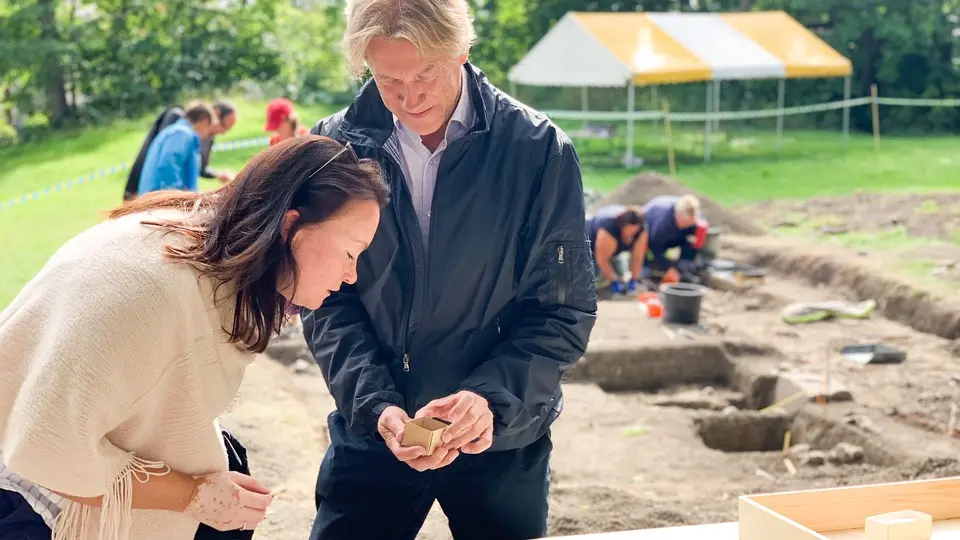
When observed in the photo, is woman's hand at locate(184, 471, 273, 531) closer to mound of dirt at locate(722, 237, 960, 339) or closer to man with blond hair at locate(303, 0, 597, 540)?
man with blond hair at locate(303, 0, 597, 540)

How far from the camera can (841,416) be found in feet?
20.5

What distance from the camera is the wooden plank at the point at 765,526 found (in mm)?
1879

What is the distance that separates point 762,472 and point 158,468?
4.39 metres

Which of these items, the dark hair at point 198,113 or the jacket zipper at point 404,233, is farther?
the dark hair at point 198,113

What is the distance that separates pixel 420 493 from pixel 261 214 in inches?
31.9

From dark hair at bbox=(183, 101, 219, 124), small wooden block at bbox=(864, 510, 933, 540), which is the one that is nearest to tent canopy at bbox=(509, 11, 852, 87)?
dark hair at bbox=(183, 101, 219, 124)

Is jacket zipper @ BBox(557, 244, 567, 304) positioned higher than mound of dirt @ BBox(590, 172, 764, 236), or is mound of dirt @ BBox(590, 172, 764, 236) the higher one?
jacket zipper @ BBox(557, 244, 567, 304)

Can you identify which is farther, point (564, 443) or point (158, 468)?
point (564, 443)

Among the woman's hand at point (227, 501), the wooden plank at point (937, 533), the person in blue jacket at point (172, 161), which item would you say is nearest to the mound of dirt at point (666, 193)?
the person in blue jacket at point (172, 161)

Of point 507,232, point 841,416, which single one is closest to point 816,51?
point 841,416

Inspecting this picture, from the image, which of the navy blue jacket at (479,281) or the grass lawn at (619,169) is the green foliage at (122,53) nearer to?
the grass lawn at (619,169)

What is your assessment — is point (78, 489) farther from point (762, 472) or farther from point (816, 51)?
point (816, 51)

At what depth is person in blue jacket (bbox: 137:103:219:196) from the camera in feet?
21.0

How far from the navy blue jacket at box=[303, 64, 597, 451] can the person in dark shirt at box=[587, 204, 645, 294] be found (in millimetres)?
7526
